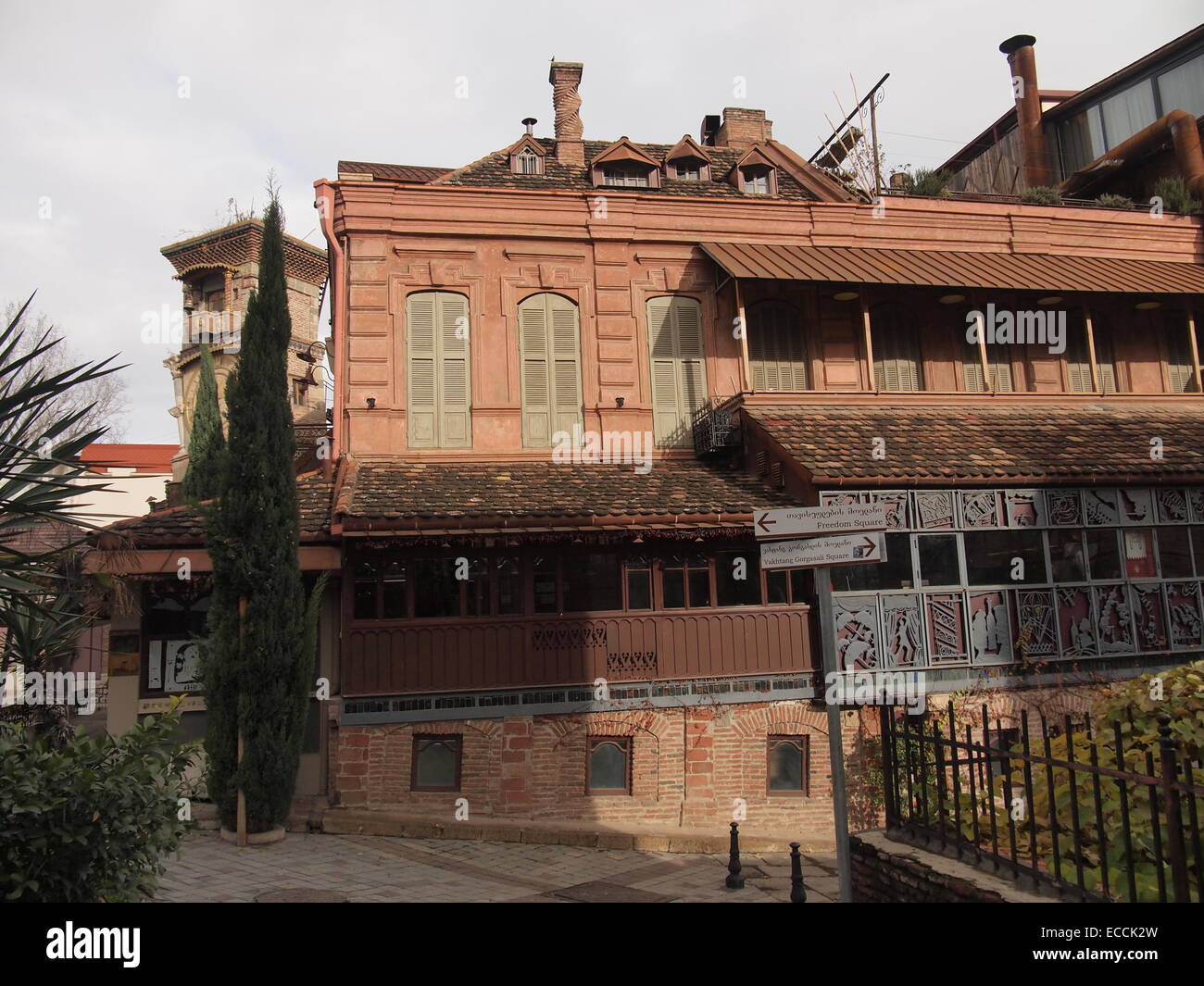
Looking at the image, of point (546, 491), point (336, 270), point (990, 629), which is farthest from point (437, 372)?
point (990, 629)

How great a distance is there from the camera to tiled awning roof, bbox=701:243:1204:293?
14898 millimetres

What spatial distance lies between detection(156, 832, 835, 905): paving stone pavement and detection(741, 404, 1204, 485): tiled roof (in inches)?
207

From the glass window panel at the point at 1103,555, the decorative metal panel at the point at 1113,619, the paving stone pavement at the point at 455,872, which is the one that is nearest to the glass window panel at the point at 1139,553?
the glass window panel at the point at 1103,555

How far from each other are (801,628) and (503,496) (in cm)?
454

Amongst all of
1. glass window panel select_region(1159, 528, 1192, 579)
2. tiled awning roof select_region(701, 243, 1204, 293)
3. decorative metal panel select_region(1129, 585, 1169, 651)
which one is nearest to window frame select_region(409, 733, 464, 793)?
tiled awning roof select_region(701, 243, 1204, 293)

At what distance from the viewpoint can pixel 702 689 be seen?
40.7 feet

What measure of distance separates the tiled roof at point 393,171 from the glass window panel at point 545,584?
6903 millimetres

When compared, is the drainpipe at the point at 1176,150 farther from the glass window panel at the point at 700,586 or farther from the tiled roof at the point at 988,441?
the glass window panel at the point at 700,586

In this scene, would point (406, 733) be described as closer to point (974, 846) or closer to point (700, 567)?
point (700, 567)

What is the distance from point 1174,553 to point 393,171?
14837 millimetres

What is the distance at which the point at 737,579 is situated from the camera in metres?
13.0

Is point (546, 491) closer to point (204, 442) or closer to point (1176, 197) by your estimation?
point (204, 442)

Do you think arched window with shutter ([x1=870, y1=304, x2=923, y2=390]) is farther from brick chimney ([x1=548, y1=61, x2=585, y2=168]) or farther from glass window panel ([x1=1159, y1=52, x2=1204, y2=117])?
glass window panel ([x1=1159, y1=52, x2=1204, y2=117])
